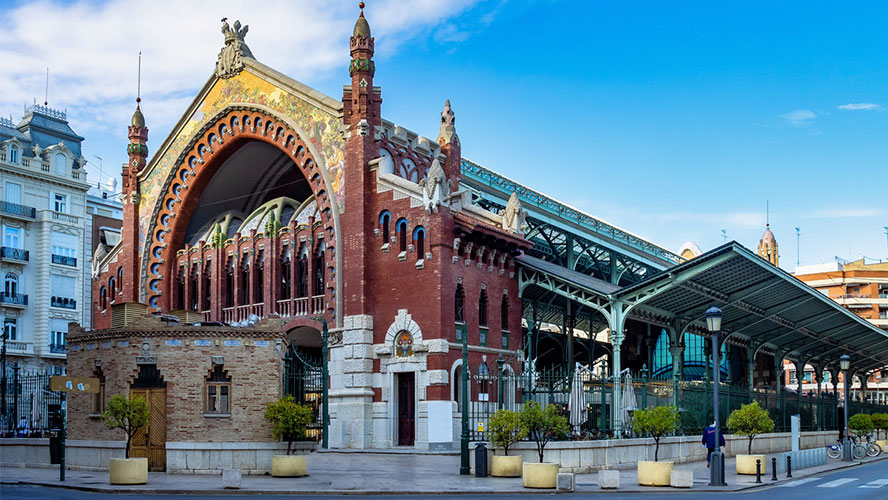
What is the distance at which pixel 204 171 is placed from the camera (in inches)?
2031

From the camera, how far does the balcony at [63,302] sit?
6581 centimetres

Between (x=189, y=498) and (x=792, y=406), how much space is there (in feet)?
141

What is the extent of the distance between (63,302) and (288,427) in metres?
43.9

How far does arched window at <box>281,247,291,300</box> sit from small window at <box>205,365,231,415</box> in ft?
58.8

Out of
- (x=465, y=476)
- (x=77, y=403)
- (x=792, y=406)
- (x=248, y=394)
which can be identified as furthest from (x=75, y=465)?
(x=792, y=406)

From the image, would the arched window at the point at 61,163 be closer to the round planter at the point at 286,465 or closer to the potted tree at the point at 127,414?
the potted tree at the point at 127,414

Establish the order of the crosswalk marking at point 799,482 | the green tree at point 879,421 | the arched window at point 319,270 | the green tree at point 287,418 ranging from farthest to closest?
1. the green tree at point 879,421
2. the arched window at point 319,270
3. the crosswalk marking at point 799,482
4. the green tree at point 287,418

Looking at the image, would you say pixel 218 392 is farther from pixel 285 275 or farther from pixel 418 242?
pixel 285 275

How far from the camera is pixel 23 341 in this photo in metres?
63.4

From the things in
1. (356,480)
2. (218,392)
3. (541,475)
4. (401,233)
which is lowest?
(356,480)

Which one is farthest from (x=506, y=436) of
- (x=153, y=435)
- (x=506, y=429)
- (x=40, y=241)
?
(x=40, y=241)

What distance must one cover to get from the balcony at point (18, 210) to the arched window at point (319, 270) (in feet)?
91.4

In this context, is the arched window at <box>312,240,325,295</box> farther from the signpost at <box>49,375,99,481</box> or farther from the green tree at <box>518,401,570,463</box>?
the green tree at <box>518,401,570,463</box>

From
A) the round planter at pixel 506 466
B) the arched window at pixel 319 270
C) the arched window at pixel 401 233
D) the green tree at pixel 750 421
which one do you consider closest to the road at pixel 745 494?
the round planter at pixel 506 466
